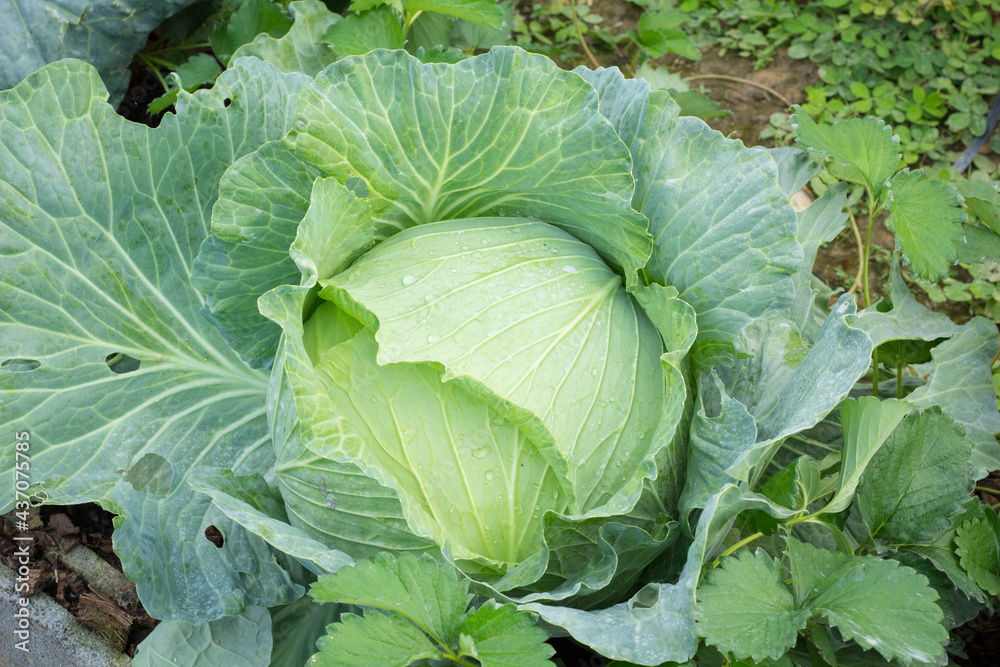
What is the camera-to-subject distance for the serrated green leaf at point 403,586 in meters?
1.32

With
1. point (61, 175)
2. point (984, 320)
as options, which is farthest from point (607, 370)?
point (61, 175)

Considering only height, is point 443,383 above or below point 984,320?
above

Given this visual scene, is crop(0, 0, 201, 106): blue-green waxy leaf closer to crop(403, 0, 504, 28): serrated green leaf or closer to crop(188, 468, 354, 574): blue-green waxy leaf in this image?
crop(403, 0, 504, 28): serrated green leaf

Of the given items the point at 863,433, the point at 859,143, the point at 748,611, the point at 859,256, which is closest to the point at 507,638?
the point at 748,611

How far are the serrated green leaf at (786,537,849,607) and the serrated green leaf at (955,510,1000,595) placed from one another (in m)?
0.38

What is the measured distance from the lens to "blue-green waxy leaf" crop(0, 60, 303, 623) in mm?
1813

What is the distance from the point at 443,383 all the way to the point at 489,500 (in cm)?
27

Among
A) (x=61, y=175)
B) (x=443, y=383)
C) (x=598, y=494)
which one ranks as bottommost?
(x=598, y=494)

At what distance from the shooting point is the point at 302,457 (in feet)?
5.15

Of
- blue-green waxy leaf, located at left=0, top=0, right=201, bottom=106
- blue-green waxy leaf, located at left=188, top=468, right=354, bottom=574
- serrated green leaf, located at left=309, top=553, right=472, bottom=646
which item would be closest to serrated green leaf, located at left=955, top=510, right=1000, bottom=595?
serrated green leaf, located at left=309, top=553, right=472, bottom=646

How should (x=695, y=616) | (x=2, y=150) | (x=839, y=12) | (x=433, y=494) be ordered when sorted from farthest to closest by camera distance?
(x=839, y=12) < (x=2, y=150) < (x=433, y=494) < (x=695, y=616)

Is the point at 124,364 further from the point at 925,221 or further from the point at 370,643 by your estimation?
the point at 925,221

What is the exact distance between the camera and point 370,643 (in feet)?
4.36

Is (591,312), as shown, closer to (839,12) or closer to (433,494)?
(433,494)
